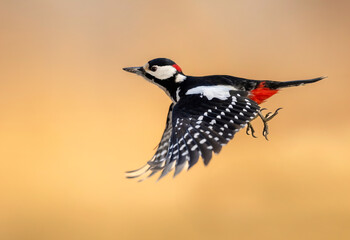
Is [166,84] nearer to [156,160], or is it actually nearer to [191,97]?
[191,97]

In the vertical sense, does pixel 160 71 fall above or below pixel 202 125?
above

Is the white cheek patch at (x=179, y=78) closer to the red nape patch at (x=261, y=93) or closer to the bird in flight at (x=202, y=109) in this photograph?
the bird in flight at (x=202, y=109)

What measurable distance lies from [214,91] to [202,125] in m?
0.10

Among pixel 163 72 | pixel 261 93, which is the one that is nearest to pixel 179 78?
pixel 163 72

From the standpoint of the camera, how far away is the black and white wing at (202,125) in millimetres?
797

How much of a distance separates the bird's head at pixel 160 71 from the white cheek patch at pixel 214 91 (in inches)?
1.7

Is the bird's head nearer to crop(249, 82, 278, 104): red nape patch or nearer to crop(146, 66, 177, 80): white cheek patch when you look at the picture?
crop(146, 66, 177, 80): white cheek patch

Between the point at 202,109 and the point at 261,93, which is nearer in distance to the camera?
the point at 202,109

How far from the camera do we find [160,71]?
916 mm

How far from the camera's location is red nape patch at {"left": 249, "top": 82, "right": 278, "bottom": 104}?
3.23 feet

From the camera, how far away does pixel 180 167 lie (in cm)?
77

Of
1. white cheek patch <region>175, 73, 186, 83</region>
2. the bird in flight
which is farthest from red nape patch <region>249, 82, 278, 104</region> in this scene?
white cheek patch <region>175, 73, 186, 83</region>

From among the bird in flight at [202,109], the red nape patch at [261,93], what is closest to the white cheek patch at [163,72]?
the bird in flight at [202,109]

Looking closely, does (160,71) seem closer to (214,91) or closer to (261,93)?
(214,91)
